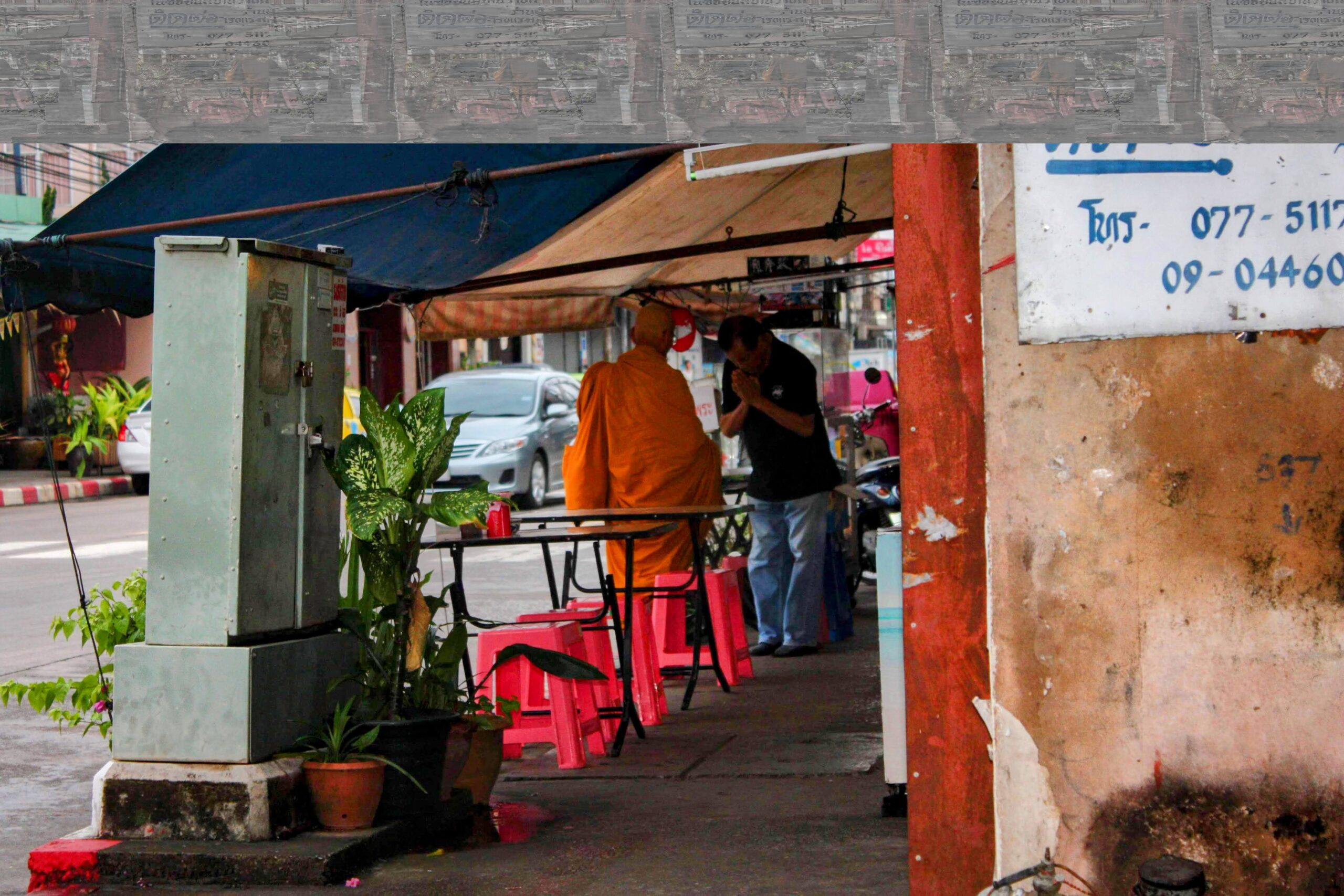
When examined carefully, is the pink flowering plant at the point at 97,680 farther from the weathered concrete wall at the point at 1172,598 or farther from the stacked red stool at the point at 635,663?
the weathered concrete wall at the point at 1172,598

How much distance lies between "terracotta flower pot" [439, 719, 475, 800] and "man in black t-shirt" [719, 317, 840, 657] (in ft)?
10.9

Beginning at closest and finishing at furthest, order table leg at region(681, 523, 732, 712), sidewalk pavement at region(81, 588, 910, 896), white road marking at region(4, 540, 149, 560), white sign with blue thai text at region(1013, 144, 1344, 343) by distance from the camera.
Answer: white sign with blue thai text at region(1013, 144, 1344, 343) → sidewalk pavement at region(81, 588, 910, 896) → table leg at region(681, 523, 732, 712) → white road marking at region(4, 540, 149, 560)

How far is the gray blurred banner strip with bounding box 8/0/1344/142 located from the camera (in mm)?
2695

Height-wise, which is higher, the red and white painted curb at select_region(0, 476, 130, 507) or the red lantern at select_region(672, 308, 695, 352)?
the red lantern at select_region(672, 308, 695, 352)

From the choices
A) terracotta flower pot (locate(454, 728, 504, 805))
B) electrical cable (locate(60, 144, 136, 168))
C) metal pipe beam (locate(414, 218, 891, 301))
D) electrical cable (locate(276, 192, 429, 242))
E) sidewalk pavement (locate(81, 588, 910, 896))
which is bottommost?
sidewalk pavement (locate(81, 588, 910, 896))

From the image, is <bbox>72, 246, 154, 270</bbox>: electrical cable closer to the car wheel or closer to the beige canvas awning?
the beige canvas awning

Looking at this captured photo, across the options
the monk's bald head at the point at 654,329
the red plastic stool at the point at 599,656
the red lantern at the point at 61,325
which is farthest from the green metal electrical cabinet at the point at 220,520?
the red lantern at the point at 61,325

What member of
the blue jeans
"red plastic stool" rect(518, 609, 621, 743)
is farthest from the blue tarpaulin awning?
the blue jeans

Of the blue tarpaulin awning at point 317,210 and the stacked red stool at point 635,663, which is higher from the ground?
the blue tarpaulin awning at point 317,210

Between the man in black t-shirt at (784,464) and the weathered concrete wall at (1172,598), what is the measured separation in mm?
4508

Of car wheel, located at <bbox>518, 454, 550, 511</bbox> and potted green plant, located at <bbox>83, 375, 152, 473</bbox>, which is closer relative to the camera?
car wheel, located at <bbox>518, 454, 550, 511</bbox>

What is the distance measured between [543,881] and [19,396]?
70.0ft

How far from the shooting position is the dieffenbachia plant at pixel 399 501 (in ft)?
15.4

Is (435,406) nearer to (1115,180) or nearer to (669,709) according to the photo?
(1115,180)
